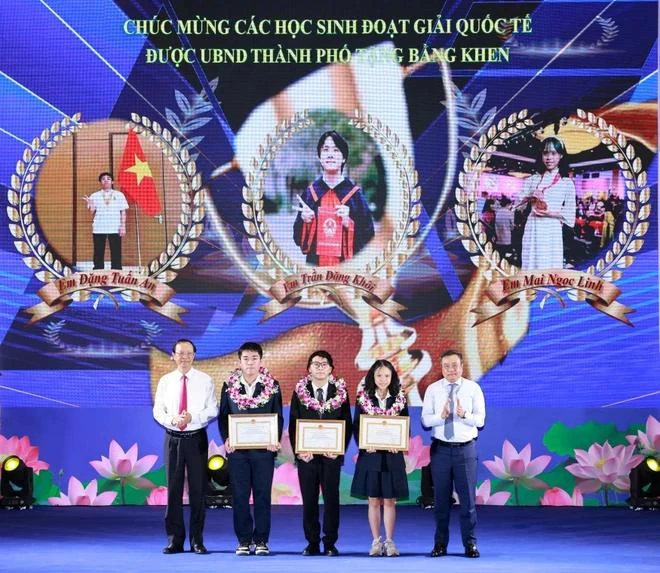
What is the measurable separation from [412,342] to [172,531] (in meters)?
2.58

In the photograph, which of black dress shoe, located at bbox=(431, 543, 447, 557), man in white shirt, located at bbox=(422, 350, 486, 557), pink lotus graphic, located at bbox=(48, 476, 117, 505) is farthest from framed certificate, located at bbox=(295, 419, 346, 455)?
pink lotus graphic, located at bbox=(48, 476, 117, 505)

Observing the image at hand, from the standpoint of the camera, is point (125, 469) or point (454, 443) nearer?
point (454, 443)

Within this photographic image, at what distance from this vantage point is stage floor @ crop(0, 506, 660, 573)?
6.70 metres

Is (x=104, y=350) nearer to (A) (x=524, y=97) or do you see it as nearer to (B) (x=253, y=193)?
(B) (x=253, y=193)

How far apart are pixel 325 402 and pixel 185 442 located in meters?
0.81

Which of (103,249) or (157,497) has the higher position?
(103,249)

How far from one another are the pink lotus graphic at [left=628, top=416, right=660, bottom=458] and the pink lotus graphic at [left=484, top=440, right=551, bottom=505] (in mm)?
637

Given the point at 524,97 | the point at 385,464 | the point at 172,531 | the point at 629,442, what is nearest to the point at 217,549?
the point at 172,531

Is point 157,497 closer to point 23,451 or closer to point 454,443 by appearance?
point 23,451

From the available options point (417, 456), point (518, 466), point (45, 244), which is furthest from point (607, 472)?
point (45, 244)

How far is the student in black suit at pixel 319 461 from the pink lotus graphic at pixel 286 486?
2041 millimetres

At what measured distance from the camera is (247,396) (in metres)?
7.12

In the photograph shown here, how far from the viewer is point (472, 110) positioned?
9.12 metres

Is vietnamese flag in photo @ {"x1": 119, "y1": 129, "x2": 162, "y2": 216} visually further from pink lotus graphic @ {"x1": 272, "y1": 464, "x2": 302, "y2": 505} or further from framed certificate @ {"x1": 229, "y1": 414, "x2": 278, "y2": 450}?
framed certificate @ {"x1": 229, "y1": 414, "x2": 278, "y2": 450}
